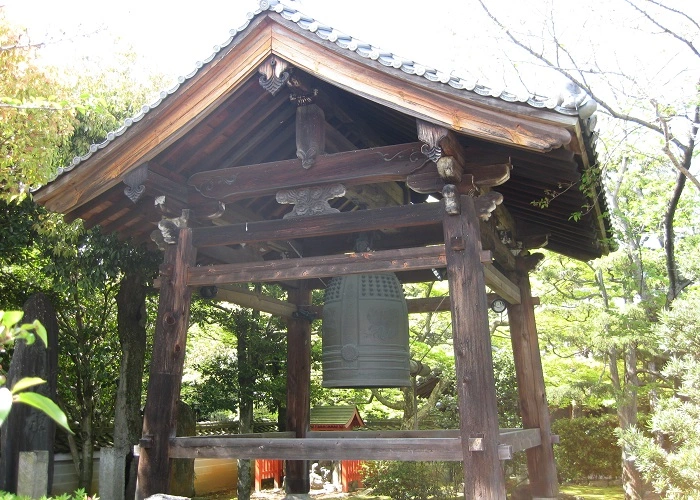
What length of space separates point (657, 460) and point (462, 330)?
19.6 ft

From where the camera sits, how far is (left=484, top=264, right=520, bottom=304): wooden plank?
5.15 meters

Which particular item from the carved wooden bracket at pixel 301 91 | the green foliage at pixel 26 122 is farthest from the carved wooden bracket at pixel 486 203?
the green foliage at pixel 26 122

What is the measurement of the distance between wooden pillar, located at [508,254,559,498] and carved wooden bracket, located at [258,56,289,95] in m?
3.76

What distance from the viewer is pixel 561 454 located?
16234mm

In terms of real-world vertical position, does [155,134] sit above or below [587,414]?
above

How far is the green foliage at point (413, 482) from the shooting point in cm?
1273

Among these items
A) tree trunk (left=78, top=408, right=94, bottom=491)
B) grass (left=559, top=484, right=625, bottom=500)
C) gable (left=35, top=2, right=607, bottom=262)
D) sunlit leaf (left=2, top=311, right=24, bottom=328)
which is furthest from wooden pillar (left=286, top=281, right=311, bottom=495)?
grass (left=559, top=484, right=625, bottom=500)

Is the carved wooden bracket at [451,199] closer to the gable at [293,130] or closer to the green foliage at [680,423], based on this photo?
the gable at [293,130]

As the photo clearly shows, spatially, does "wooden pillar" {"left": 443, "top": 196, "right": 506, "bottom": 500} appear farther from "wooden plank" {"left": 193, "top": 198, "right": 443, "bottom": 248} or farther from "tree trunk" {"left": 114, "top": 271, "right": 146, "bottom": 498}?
"tree trunk" {"left": 114, "top": 271, "right": 146, "bottom": 498}

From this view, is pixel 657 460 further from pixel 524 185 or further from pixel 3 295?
pixel 3 295

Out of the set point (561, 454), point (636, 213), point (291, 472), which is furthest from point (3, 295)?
point (561, 454)

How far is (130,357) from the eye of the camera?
10.5 metres

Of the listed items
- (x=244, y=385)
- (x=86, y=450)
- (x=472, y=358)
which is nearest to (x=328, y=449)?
(x=472, y=358)

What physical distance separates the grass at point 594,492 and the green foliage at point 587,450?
1.19 ft
